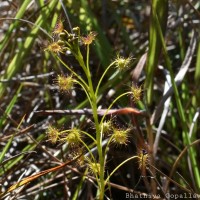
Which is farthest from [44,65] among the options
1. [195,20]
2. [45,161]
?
[195,20]

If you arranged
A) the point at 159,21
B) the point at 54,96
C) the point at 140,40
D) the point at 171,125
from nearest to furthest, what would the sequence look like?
the point at 159,21, the point at 171,125, the point at 54,96, the point at 140,40

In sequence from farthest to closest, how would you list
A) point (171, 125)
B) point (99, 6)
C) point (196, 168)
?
point (99, 6)
point (171, 125)
point (196, 168)

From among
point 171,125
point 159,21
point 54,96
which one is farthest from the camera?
point 54,96

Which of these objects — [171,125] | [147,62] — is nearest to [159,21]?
[147,62]

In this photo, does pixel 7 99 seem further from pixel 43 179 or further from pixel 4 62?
pixel 43 179

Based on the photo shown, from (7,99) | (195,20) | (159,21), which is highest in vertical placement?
(159,21)

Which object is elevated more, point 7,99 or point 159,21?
point 159,21

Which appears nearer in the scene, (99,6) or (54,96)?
(54,96)

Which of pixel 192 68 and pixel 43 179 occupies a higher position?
pixel 192 68

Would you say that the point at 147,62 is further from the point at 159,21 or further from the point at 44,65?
the point at 44,65
